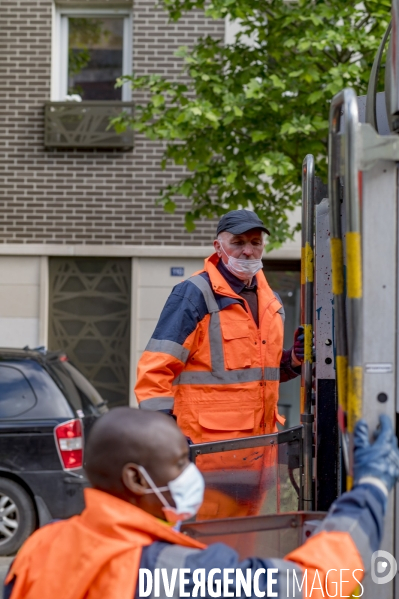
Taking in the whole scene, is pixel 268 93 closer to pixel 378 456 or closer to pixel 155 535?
pixel 378 456

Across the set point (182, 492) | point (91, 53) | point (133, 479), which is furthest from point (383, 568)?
point (91, 53)

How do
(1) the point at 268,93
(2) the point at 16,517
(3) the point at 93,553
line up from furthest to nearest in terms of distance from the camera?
(1) the point at 268,93 → (2) the point at 16,517 → (3) the point at 93,553

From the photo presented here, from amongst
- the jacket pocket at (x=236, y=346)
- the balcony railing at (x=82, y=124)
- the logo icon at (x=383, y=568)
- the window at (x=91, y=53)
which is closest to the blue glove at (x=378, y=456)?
the logo icon at (x=383, y=568)

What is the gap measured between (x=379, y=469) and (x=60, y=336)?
394 inches

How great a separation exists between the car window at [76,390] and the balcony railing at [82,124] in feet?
15.4

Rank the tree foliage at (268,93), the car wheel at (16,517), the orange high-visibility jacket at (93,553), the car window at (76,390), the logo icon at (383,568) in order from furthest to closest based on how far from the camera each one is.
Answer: the tree foliage at (268,93) < the car window at (76,390) < the car wheel at (16,517) < the logo icon at (383,568) < the orange high-visibility jacket at (93,553)

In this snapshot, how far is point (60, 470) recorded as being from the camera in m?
6.62

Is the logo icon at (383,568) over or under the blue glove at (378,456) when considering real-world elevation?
under

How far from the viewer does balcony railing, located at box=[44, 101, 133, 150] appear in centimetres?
1139

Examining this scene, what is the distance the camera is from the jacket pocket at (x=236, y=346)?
3.91 m

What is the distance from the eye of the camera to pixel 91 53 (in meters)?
11.9

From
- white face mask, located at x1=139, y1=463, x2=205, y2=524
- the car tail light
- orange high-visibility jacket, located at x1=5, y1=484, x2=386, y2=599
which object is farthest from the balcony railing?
orange high-visibility jacket, located at x1=5, y1=484, x2=386, y2=599

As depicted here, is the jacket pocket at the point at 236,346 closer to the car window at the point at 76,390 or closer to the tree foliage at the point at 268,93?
the car window at the point at 76,390

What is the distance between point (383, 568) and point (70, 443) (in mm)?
4654
